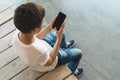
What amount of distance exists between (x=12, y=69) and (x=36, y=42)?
357 mm

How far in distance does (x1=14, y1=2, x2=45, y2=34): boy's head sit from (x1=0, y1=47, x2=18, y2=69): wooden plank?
1.55 feet

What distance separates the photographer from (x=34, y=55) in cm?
167

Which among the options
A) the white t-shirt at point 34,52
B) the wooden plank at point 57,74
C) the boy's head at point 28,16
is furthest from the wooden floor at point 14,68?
the boy's head at point 28,16

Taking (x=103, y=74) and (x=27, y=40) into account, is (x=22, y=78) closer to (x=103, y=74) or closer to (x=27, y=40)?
(x=27, y=40)

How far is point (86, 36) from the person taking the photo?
2.59 m

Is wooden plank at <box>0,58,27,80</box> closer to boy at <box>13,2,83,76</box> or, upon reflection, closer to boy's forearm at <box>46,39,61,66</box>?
boy at <box>13,2,83,76</box>

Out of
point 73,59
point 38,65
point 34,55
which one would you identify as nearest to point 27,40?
point 34,55

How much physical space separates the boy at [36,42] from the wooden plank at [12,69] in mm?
128

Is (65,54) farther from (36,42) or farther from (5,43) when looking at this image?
(5,43)

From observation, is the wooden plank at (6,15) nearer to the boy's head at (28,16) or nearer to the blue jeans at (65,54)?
the blue jeans at (65,54)

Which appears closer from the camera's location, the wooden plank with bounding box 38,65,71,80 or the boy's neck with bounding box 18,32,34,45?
the boy's neck with bounding box 18,32,34,45

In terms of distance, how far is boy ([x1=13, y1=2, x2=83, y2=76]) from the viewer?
4.99 feet

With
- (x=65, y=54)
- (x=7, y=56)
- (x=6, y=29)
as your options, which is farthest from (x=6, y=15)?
(x=65, y=54)

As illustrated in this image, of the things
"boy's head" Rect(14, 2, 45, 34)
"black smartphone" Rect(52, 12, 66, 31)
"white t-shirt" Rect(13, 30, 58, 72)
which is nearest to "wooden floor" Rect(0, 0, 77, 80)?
"white t-shirt" Rect(13, 30, 58, 72)
